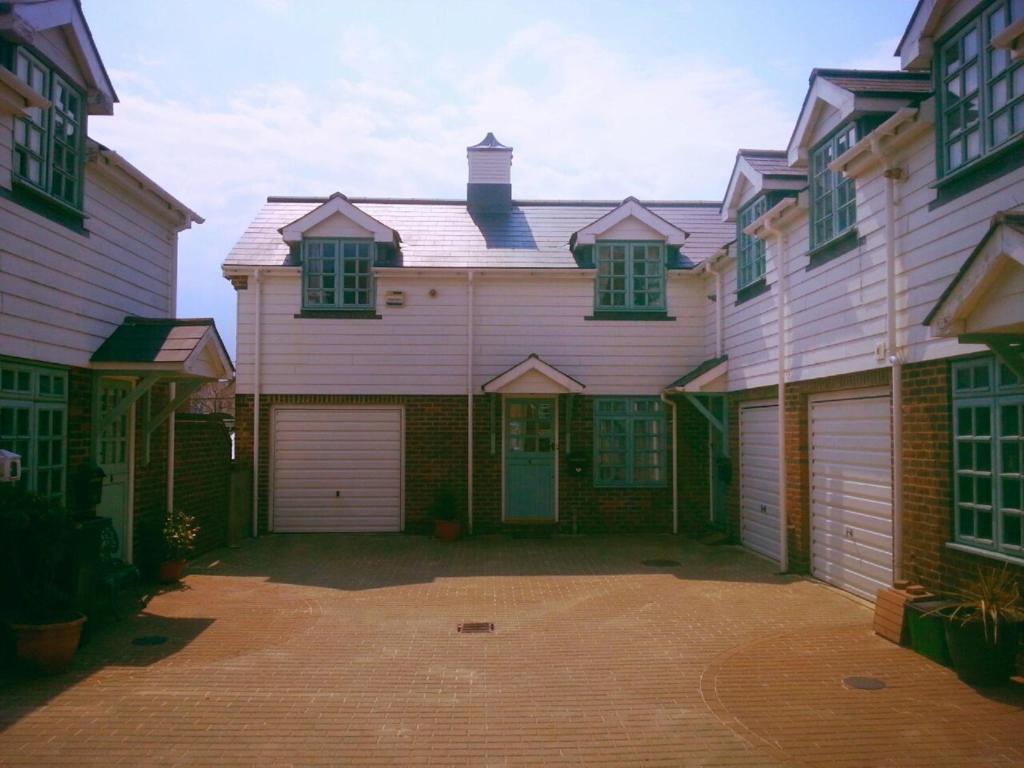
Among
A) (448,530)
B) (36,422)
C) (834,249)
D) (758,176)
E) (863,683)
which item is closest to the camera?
(863,683)

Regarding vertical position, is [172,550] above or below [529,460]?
below

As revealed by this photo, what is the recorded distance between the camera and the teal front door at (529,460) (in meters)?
15.0

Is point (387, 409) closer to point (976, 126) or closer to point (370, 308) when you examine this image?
point (370, 308)

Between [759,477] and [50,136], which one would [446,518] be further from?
[50,136]

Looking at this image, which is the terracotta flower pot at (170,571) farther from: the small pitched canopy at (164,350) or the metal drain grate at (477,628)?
the metal drain grate at (477,628)

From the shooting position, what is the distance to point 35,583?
7.00 meters

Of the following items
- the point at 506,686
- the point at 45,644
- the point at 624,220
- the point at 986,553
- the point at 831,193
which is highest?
the point at 624,220

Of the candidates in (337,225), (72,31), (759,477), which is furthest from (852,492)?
(72,31)

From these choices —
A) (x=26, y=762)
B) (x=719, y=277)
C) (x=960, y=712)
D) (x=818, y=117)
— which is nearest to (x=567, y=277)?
(x=719, y=277)

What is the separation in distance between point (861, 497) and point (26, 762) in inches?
329

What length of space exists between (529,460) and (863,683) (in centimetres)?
897

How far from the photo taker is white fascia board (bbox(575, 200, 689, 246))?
593 inches

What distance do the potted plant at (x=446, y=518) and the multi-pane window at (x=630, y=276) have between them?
4.53 m

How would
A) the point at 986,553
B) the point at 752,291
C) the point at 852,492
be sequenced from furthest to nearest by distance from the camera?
the point at 752,291
the point at 852,492
the point at 986,553
